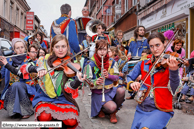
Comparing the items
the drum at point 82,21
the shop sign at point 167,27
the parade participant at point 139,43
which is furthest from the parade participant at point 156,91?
the shop sign at point 167,27

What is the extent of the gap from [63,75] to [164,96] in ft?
4.29

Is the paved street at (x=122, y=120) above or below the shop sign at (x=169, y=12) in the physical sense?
below

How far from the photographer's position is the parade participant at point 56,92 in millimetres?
2285

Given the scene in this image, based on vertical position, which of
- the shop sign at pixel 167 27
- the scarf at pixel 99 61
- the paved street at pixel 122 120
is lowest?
the paved street at pixel 122 120

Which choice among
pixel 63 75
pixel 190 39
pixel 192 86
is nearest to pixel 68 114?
pixel 63 75

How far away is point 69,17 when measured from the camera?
4668mm

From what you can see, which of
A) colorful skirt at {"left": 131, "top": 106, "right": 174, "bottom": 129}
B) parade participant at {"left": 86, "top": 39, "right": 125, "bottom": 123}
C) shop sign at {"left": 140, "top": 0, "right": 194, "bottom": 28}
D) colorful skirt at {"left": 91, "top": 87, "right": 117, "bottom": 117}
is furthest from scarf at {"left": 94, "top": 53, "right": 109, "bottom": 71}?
shop sign at {"left": 140, "top": 0, "right": 194, "bottom": 28}

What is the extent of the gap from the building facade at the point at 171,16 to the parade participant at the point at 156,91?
3767 mm

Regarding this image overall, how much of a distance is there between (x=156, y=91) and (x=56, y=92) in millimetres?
1267

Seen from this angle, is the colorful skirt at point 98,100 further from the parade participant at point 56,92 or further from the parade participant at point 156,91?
the parade participant at point 156,91

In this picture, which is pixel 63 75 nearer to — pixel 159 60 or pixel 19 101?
pixel 159 60

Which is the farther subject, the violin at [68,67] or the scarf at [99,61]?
the scarf at [99,61]

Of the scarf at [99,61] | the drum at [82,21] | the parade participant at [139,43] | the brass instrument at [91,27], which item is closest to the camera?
the scarf at [99,61]

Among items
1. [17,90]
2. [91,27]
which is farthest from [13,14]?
[17,90]
